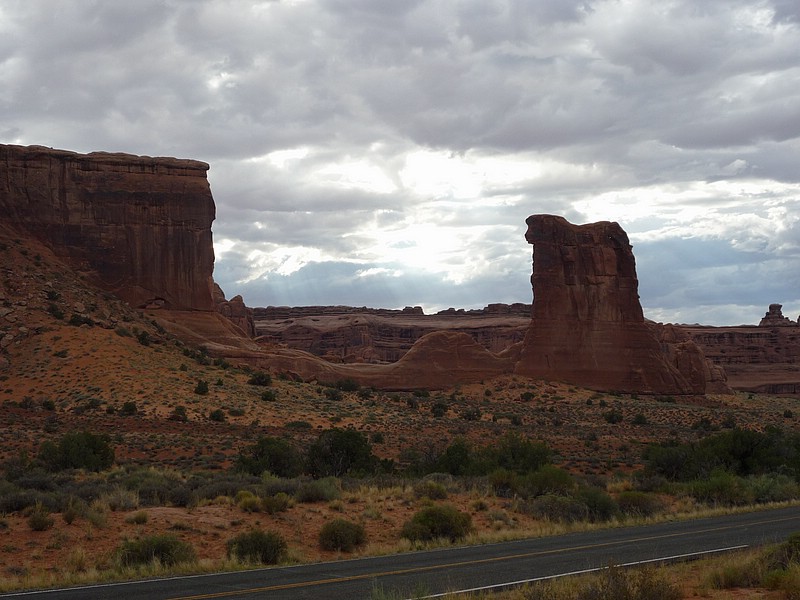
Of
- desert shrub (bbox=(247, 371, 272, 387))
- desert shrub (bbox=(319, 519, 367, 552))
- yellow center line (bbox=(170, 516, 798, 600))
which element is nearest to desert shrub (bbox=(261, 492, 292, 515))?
desert shrub (bbox=(319, 519, 367, 552))

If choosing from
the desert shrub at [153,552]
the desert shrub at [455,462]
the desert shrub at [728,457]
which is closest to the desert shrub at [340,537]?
the desert shrub at [153,552]

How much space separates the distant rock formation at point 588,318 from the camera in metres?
75.8

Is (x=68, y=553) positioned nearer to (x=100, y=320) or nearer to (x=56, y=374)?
(x=56, y=374)

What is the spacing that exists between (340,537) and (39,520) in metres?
5.95

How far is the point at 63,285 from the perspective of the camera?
60.1 metres

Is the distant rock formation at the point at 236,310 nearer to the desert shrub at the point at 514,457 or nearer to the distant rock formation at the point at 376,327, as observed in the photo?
the distant rock formation at the point at 376,327

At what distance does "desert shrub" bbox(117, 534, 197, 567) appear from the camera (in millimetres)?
15844

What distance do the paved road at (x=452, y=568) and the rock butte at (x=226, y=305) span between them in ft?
158

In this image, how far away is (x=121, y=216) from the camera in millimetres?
66312

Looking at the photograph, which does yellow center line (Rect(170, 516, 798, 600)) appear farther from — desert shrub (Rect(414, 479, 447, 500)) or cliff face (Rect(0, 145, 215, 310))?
cliff face (Rect(0, 145, 215, 310))

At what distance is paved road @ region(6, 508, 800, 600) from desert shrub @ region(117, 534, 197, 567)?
1.52m

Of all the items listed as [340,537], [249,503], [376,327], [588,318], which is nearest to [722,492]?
[340,537]

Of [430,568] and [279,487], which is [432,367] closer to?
[279,487]

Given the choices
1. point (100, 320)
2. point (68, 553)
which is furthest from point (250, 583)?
point (100, 320)
